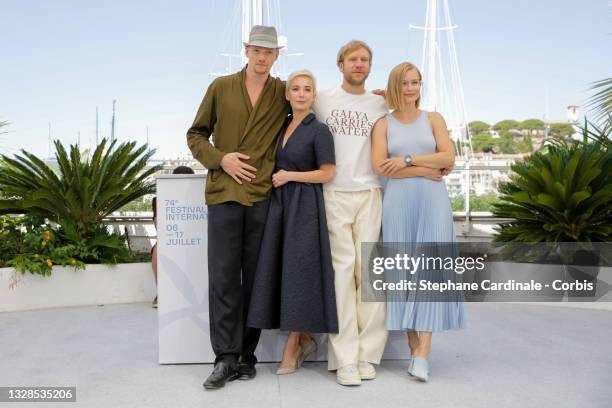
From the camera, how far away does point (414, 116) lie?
3.63 m

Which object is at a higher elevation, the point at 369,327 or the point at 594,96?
the point at 594,96

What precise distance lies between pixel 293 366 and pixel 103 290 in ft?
9.07

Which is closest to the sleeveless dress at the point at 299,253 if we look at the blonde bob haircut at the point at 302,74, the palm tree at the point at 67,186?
the blonde bob haircut at the point at 302,74

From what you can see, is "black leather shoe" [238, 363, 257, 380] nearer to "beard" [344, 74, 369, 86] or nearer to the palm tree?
"beard" [344, 74, 369, 86]

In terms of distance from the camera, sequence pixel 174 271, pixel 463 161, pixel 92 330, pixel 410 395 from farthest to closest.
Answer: pixel 463 161 < pixel 92 330 < pixel 174 271 < pixel 410 395

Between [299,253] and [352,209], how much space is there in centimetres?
39

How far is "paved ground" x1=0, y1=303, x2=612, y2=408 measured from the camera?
10.4ft

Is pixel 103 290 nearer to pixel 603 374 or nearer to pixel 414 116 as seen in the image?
pixel 414 116

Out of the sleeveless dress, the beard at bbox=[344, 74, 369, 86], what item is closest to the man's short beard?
the beard at bbox=[344, 74, 369, 86]

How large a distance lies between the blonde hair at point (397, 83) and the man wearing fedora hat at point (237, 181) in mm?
629

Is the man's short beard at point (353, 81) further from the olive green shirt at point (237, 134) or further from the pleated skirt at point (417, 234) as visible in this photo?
the pleated skirt at point (417, 234)

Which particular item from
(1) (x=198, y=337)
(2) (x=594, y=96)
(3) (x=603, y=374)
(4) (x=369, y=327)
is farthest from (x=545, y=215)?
(1) (x=198, y=337)

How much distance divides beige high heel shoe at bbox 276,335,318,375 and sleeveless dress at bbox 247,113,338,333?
31 centimetres

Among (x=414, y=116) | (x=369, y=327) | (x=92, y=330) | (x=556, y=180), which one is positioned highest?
(x=414, y=116)
